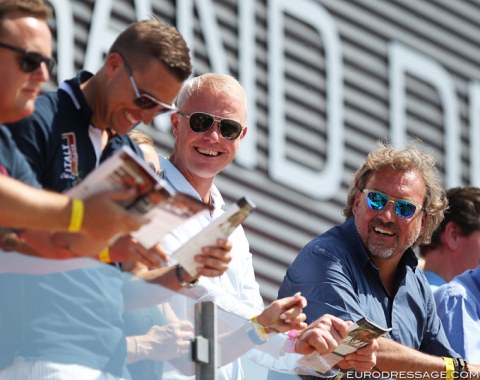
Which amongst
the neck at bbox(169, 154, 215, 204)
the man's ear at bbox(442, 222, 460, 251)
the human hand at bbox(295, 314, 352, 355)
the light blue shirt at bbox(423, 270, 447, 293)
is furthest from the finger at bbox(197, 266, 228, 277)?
the man's ear at bbox(442, 222, 460, 251)

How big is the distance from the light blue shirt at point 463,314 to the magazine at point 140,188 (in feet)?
7.49

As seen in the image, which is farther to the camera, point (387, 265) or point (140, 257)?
point (387, 265)

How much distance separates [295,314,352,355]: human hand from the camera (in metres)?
4.31

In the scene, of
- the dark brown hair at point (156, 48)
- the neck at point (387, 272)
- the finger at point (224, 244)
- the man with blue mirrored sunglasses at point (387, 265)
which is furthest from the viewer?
the neck at point (387, 272)

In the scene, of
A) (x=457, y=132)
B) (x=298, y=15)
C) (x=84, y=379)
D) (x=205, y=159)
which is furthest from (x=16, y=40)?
(x=457, y=132)

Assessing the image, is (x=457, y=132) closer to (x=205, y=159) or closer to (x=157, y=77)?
(x=205, y=159)

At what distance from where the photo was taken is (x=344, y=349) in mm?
4438

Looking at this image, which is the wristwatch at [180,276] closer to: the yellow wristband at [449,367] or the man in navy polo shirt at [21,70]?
the man in navy polo shirt at [21,70]

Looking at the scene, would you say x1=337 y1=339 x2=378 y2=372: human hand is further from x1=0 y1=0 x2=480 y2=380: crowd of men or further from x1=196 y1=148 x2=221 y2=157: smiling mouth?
x1=196 y1=148 x2=221 y2=157: smiling mouth

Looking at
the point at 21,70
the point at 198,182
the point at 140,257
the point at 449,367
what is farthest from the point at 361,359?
the point at 21,70

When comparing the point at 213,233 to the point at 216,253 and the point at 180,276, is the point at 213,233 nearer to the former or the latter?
the point at 216,253

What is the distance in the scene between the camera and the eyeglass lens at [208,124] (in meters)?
5.10

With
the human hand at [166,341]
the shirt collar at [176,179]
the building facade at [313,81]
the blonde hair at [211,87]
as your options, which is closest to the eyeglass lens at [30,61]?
the human hand at [166,341]

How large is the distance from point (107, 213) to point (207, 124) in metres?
1.84
